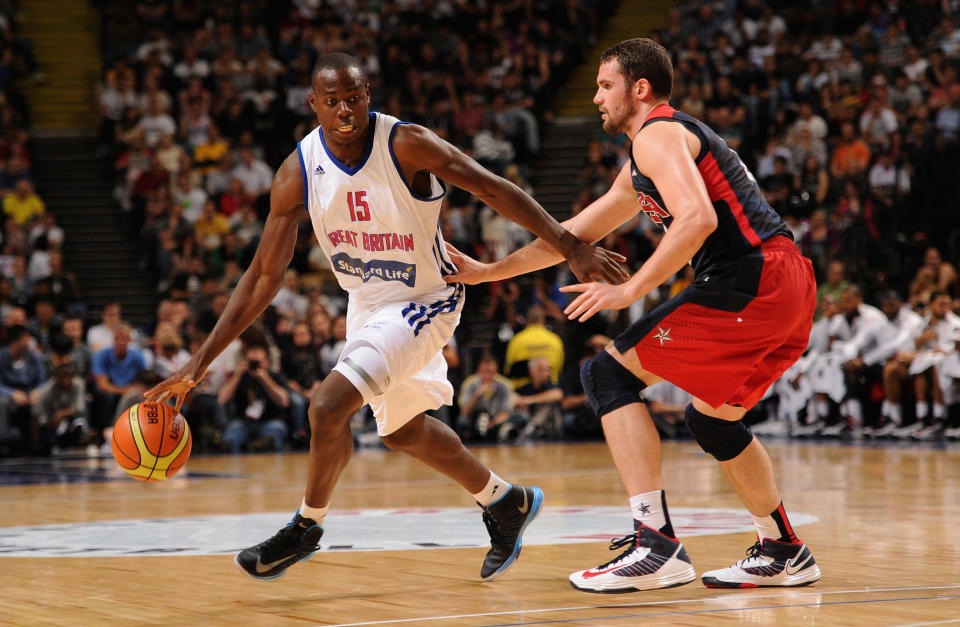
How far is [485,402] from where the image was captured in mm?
13695

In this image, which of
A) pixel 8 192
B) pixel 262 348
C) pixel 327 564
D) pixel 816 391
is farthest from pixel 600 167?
pixel 327 564

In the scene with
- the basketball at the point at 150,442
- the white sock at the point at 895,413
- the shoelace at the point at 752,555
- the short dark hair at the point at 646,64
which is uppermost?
the short dark hair at the point at 646,64

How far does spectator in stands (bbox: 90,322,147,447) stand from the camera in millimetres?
13297


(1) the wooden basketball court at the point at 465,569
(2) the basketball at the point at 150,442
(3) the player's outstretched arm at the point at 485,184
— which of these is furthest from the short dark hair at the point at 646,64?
(2) the basketball at the point at 150,442

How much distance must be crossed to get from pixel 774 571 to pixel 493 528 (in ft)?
3.78

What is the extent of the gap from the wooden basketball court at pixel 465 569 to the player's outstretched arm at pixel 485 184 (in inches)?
50.2

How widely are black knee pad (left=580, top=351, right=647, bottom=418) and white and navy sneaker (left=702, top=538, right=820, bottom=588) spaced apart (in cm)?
73

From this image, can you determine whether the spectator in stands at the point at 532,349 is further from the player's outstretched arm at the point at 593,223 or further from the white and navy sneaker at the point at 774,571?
the white and navy sneaker at the point at 774,571

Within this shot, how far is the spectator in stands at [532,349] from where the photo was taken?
14062mm

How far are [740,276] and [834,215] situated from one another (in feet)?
36.2

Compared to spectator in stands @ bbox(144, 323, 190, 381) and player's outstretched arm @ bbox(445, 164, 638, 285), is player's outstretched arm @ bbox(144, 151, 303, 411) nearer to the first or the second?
player's outstretched arm @ bbox(445, 164, 638, 285)

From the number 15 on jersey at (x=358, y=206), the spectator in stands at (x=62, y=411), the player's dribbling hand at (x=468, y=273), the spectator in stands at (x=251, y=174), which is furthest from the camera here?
the spectator in stands at (x=251, y=174)

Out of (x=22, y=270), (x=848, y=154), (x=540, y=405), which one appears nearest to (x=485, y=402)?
(x=540, y=405)

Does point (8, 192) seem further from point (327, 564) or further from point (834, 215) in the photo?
point (327, 564)
